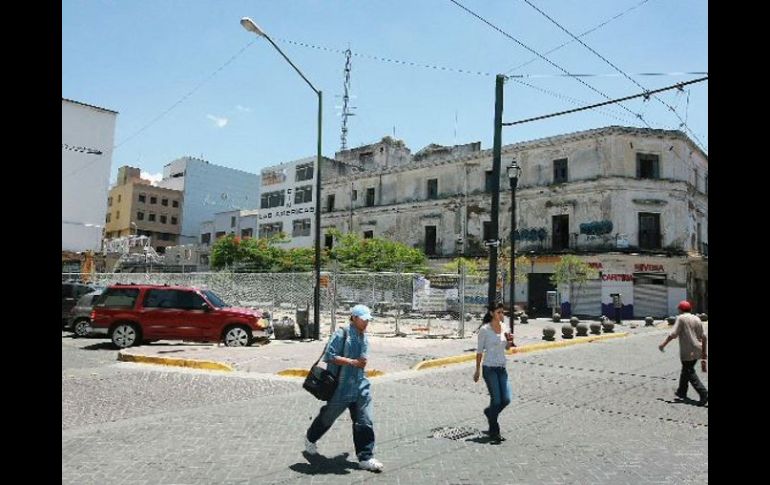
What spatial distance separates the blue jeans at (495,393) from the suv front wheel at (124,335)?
10740 mm

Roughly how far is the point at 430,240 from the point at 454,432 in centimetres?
3874

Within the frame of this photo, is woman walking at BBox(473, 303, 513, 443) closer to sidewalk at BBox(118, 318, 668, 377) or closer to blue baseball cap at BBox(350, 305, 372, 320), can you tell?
blue baseball cap at BBox(350, 305, 372, 320)

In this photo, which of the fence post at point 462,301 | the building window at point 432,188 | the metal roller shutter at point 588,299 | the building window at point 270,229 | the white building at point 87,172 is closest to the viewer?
the fence post at point 462,301

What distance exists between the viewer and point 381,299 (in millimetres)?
18469

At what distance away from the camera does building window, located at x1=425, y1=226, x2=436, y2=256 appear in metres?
44.7

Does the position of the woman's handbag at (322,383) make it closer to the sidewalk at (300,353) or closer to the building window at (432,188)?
the sidewalk at (300,353)

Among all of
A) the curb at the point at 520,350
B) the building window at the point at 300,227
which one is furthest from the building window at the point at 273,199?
the curb at the point at 520,350

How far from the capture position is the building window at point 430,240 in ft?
147

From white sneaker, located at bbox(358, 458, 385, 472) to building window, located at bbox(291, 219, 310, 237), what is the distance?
49.8m
